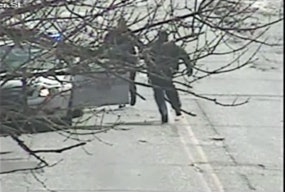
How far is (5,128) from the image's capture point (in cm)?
492

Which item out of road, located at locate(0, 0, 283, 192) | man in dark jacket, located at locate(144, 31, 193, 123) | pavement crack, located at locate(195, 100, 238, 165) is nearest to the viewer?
man in dark jacket, located at locate(144, 31, 193, 123)

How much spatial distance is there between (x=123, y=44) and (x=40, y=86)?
702mm

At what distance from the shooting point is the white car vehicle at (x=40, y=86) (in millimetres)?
4883

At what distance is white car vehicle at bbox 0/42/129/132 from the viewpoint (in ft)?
16.0

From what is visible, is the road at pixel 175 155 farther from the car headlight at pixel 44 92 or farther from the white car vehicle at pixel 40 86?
the white car vehicle at pixel 40 86

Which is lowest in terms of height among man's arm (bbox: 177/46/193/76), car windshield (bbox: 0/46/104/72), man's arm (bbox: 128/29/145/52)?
man's arm (bbox: 177/46/193/76)

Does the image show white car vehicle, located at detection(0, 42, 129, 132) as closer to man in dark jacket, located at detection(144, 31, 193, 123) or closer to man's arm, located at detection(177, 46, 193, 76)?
man in dark jacket, located at detection(144, 31, 193, 123)

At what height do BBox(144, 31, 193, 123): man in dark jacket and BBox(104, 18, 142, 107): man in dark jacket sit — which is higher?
BBox(104, 18, 142, 107): man in dark jacket

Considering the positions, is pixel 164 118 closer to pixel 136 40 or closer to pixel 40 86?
pixel 40 86

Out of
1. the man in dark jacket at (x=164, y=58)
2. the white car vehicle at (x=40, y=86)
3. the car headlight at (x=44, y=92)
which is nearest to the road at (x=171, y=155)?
the car headlight at (x=44, y=92)

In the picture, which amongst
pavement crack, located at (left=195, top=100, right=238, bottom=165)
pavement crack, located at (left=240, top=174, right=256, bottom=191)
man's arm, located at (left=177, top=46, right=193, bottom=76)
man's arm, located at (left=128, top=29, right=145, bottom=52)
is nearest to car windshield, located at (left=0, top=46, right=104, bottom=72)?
man's arm, located at (left=128, top=29, right=145, bottom=52)

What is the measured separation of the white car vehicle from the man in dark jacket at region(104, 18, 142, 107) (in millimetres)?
135

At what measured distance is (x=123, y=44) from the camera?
492 centimetres

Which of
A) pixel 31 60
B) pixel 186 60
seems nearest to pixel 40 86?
pixel 31 60
